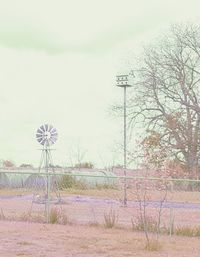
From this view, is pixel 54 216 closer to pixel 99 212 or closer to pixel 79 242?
pixel 99 212

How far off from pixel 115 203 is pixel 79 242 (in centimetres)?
1116

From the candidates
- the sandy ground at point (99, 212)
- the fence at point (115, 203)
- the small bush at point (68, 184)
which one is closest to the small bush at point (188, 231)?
the fence at point (115, 203)

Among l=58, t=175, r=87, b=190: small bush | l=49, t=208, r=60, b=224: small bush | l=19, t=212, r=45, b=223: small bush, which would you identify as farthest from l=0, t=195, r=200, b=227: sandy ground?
l=58, t=175, r=87, b=190: small bush

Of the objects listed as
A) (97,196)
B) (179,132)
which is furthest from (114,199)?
(179,132)

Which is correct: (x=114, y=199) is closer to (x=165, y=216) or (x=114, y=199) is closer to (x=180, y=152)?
(x=165, y=216)

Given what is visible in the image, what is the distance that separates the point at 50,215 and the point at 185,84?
101ft

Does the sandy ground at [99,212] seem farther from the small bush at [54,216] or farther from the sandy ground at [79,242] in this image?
the sandy ground at [79,242]

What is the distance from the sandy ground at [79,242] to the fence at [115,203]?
2.67 ft

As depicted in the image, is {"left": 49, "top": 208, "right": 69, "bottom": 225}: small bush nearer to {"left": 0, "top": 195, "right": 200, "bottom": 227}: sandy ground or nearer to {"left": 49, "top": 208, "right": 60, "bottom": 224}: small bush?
{"left": 49, "top": 208, "right": 60, "bottom": 224}: small bush

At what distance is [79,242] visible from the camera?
12625 mm

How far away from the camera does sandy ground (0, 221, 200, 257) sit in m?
11.1

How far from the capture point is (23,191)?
98.2 feet

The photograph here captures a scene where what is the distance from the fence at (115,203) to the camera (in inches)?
585

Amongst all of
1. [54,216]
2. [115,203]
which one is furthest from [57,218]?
[115,203]
